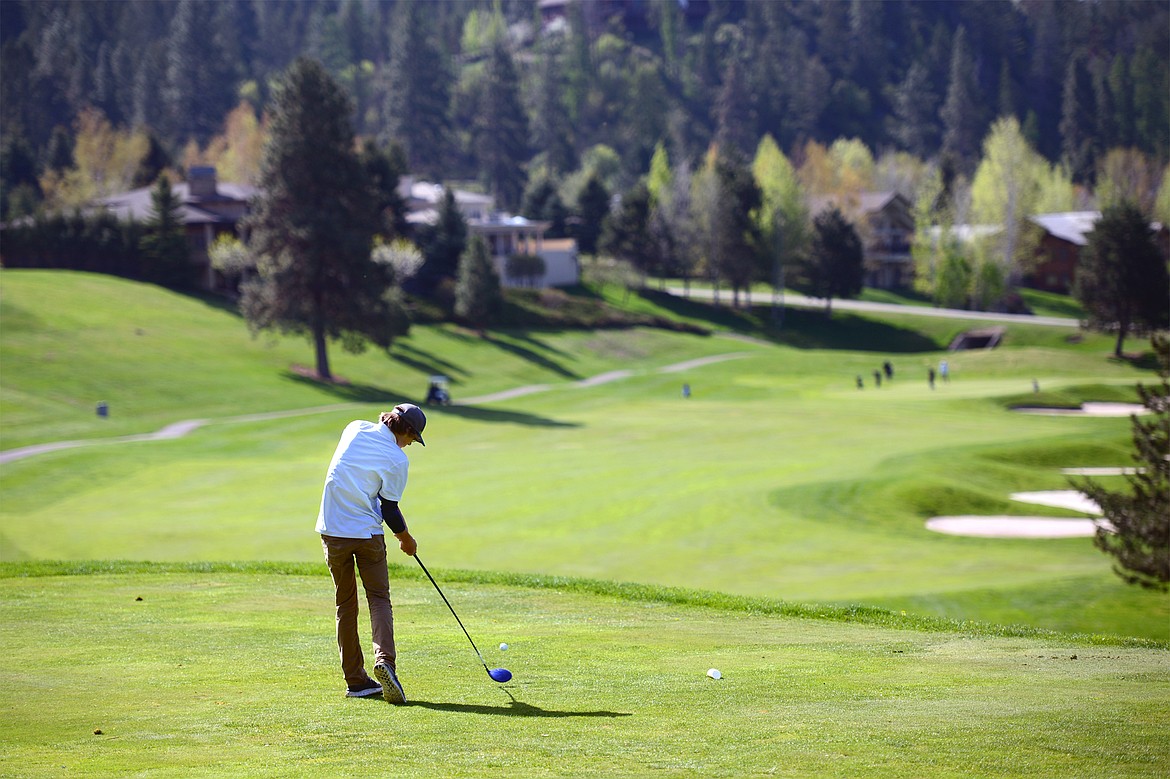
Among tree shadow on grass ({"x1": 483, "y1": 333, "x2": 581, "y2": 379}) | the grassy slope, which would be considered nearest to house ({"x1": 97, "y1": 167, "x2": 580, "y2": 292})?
the grassy slope

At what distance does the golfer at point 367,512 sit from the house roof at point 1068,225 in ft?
472

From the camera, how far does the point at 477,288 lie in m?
98.6

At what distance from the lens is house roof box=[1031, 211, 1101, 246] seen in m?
145

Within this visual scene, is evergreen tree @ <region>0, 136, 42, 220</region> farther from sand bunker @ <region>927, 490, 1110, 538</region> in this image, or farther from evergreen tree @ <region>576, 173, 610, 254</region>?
sand bunker @ <region>927, 490, 1110, 538</region>

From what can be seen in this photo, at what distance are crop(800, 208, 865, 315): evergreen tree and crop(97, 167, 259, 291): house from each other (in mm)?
53619

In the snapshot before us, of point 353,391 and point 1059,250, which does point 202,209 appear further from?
point 1059,250

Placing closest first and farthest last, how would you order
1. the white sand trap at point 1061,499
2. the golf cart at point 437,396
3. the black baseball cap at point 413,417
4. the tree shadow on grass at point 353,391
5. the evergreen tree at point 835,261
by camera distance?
the black baseball cap at point 413,417, the white sand trap at point 1061,499, the golf cart at point 437,396, the tree shadow on grass at point 353,391, the evergreen tree at point 835,261

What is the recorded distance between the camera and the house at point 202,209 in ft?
342

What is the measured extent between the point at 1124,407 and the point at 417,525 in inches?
1979

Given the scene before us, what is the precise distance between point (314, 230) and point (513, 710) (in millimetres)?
Result: 70194

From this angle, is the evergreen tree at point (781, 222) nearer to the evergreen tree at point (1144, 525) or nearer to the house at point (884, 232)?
the house at point (884, 232)

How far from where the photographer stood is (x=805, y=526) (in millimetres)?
32688

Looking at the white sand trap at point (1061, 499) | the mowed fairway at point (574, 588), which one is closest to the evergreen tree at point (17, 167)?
the mowed fairway at point (574, 588)

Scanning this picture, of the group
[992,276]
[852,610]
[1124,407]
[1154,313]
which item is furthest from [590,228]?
[852,610]
